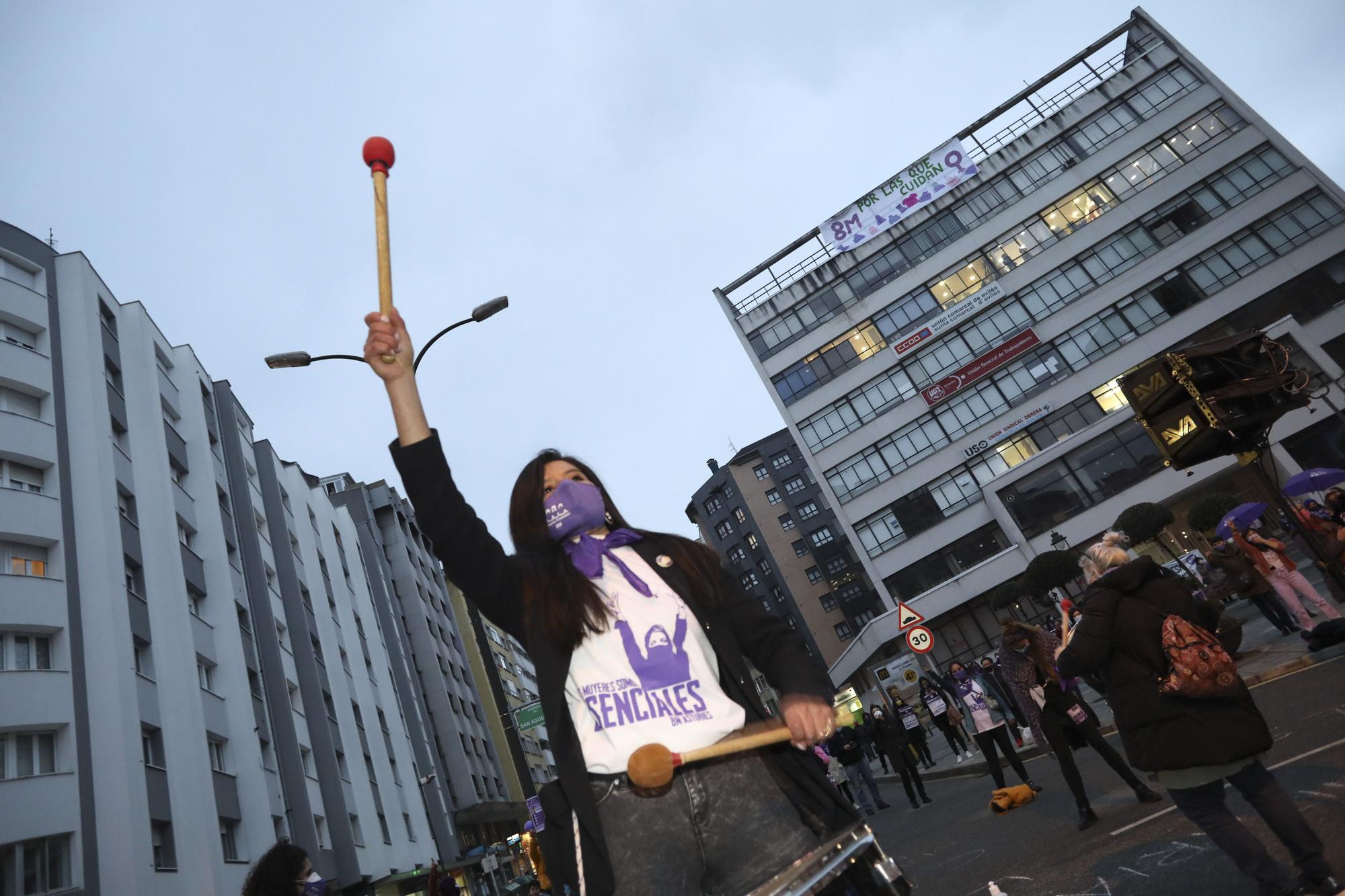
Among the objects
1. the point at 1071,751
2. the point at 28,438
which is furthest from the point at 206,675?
the point at 1071,751

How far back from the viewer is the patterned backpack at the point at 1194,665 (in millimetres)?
3727

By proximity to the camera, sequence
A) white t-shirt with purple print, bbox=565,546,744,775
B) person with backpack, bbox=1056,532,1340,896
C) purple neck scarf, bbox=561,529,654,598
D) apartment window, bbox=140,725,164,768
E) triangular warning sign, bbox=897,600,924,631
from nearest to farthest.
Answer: white t-shirt with purple print, bbox=565,546,744,775, purple neck scarf, bbox=561,529,654,598, person with backpack, bbox=1056,532,1340,896, triangular warning sign, bbox=897,600,924,631, apartment window, bbox=140,725,164,768

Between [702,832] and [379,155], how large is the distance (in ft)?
7.70

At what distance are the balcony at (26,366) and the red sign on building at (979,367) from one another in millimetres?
35942

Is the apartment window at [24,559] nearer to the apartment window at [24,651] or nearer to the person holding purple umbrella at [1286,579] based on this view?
the apartment window at [24,651]

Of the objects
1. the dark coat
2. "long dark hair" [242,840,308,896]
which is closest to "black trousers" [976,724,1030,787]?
the dark coat

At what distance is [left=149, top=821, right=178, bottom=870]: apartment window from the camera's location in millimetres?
17578

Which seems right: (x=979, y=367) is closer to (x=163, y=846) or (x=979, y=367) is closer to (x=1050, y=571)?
(x=1050, y=571)

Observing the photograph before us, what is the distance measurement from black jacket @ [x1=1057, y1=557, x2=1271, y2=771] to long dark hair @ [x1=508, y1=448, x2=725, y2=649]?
2566mm

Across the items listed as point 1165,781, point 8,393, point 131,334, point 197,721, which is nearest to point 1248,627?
point 1165,781

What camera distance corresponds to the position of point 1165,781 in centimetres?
388

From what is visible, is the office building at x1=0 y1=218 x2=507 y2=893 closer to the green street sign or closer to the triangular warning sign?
the green street sign

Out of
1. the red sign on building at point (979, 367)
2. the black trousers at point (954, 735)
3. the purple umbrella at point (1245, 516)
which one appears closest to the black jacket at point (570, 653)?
the black trousers at point (954, 735)

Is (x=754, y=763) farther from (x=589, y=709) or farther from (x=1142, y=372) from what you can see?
(x=1142, y=372)
